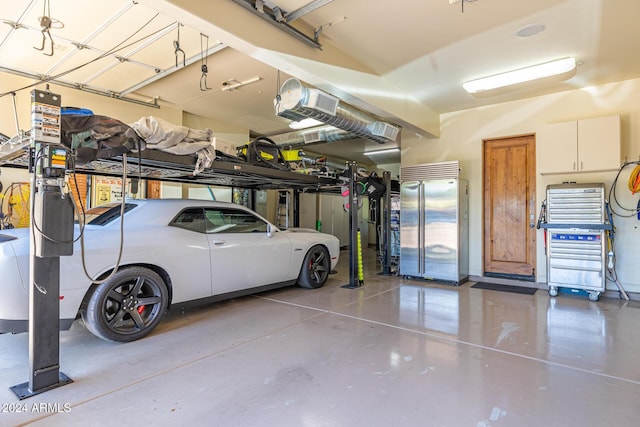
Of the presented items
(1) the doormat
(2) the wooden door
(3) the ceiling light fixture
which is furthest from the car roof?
(2) the wooden door

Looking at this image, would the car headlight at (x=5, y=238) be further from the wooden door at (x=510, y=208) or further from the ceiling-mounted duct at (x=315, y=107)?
the wooden door at (x=510, y=208)

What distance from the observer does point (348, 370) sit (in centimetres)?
261

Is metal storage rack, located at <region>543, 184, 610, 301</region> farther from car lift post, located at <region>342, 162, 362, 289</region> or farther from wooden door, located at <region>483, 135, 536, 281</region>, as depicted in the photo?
car lift post, located at <region>342, 162, 362, 289</region>

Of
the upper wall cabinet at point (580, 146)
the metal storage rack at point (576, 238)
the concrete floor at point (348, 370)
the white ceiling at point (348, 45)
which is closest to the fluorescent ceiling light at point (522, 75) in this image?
the white ceiling at point (348, 45)

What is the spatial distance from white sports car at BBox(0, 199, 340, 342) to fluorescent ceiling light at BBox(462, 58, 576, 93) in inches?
142

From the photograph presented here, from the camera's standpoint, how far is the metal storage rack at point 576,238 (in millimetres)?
4871

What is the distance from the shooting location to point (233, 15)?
120 inches

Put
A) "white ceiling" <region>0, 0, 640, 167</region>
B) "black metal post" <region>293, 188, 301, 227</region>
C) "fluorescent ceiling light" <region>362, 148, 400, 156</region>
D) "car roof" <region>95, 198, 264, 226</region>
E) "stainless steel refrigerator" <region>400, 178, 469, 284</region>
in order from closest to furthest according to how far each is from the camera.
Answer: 1. "white ceiling" <region>0, 0, 640, 167</region>
2. "car roof" <region>95, 198, 264, 226</region>
3. "stainless steel refrigerator" <region>400, 178, 469, 284</region>
4. "black metal post" <region>293, 188, 301, 227</region>
5. "fluorescent ceiling light" <region>362, 148, 400, 156</region>

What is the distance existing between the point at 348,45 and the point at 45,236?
12.0ft

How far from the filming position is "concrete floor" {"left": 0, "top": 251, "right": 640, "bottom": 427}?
2049 mm

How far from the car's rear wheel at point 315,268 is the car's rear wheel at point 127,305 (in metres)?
2.26

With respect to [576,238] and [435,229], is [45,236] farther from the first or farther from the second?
[576,238]

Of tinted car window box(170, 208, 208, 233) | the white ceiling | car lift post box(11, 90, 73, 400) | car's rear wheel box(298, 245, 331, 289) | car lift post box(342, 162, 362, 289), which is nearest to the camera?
car lift post box(11, 90, 73, 400)

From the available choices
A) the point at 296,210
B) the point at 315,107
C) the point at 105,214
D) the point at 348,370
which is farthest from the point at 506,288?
the point at 105,214
